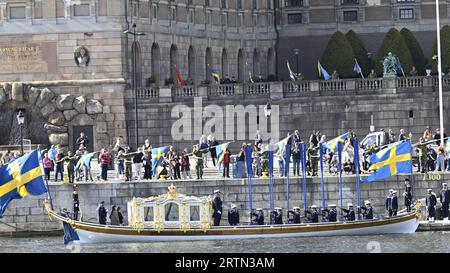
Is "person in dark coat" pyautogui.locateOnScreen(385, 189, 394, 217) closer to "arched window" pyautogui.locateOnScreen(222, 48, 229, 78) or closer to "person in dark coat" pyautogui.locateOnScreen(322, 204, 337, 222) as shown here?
"person in dark coat" pyautogui.locateOnScreen(322, 204, 337, 222)

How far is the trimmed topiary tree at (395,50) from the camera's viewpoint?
292 feet

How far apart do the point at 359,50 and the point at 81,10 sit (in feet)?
75.6

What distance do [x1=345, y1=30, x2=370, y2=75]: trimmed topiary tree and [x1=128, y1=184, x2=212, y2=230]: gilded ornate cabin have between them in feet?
132

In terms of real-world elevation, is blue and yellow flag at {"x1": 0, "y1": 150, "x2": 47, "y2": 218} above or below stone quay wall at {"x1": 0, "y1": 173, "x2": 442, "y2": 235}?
above

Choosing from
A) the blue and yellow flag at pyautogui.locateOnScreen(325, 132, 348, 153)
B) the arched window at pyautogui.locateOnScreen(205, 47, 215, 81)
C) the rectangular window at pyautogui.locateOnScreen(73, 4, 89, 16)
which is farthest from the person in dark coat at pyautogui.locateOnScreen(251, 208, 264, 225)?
the arched window at pyautogui.locateOnScreen(205, 47, 215, 81)

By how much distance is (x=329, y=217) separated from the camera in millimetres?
51438

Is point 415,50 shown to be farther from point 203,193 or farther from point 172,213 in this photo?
point 172,213

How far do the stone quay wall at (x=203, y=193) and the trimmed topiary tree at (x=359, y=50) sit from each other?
3563 cm

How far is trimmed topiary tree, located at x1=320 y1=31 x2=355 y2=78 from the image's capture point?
295ft

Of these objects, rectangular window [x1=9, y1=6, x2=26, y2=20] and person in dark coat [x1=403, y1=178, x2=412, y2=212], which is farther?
rectangular window [x1=9, y1=6, x2=26, y2=20]

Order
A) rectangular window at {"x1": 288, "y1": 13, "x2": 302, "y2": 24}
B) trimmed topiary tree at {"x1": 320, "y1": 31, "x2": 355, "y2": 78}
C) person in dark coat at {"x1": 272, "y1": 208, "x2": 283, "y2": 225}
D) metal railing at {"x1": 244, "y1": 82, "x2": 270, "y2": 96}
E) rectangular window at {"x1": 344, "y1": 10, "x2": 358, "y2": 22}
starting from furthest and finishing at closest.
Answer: rectangular window at {"x1": 288, "y1": 13, "x2": 302, "y2": 24}, rectangular window at {"x1": 344, "y1": 10, "x2": 358, "y2": 22}, trimmed topiary tree at {"x1": 320, "y1": 31, "x2": 355, "y2": 78}, metal railing at {"x1": 244, "y1": 82, "x2": 270, "y2": 96}, person in dark coat at {"x1": 272, "y1": 208, "x2": 283, "y2": 225}

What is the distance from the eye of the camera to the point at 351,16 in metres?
97.9

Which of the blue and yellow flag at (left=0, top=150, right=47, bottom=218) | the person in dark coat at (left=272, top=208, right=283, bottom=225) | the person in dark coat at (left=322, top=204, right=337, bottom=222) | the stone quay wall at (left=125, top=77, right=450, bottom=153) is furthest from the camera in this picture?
the stone quay wall at (left=125, top=77, right=450, bottom=153)
